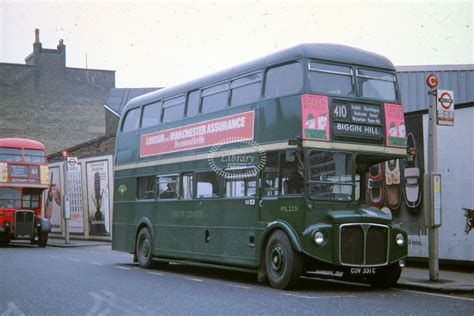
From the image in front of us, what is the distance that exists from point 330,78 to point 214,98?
3349 millimetres

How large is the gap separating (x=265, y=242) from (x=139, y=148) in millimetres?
6485

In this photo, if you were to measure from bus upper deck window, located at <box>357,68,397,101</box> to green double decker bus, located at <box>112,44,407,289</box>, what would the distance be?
0.02 metres

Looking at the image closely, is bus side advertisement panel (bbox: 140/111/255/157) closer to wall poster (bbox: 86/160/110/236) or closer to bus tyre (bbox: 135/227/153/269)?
bus tyre (bbox: 135/227/153/269)

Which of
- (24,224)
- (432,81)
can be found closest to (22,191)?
(24,224)

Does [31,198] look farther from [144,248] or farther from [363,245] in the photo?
[363,245]

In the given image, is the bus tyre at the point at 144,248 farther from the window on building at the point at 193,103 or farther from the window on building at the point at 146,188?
the window on building at the point at 193,103

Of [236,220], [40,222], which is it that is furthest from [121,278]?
[40,222]

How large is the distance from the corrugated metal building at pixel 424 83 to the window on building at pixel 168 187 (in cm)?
1203

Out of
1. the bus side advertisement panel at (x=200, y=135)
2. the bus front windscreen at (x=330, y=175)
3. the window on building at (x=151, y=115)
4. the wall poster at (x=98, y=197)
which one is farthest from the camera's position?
the wall poster at (x=98, y=197)

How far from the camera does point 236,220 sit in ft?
48.7

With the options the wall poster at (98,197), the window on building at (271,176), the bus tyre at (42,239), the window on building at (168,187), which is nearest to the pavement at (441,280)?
the window on building at (271,176)

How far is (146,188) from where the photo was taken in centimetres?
1903

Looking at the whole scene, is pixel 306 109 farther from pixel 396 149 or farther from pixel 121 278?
pixel 121 278

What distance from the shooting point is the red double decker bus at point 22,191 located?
3000 cm
